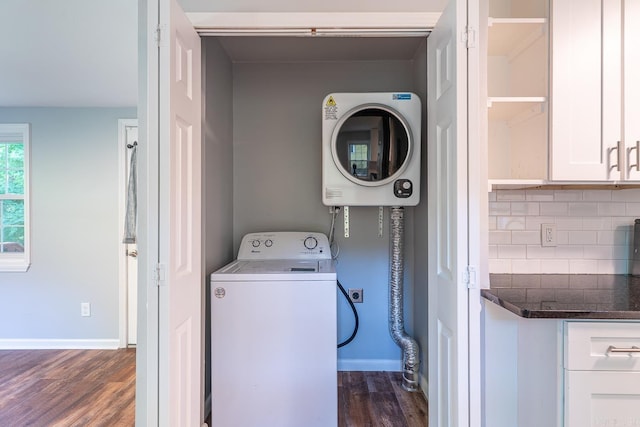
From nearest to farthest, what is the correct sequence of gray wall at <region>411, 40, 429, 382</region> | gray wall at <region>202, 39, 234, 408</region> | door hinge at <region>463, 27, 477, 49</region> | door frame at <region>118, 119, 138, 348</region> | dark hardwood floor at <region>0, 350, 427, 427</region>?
1. door hinge at <region>463, 27, 477, 49</region>
2. gray wall at <region>202, 39, 234, 408</region>
3. dark hardwood floor at <region>0, 350, 427, 427</region>
4. gray wall at <region>411, 40, 429, 382</region>
5. door frame at <region>118, 119, 138, 348</region>

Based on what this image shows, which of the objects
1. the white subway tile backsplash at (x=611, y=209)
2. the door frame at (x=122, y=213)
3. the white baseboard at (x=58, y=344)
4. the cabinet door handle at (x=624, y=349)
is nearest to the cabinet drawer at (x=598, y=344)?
the cabinet door handle at (x=624, y=349)

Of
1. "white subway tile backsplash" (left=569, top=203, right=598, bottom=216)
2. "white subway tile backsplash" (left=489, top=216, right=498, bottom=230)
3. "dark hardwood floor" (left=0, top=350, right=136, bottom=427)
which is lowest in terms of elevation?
"dark hardwood floor" (left=0, top=350, right=136, bottom=427)

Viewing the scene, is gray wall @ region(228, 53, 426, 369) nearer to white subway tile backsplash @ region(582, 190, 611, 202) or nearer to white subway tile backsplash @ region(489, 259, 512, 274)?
white subway tile backsplash @ region(489, 259, 512, 274)

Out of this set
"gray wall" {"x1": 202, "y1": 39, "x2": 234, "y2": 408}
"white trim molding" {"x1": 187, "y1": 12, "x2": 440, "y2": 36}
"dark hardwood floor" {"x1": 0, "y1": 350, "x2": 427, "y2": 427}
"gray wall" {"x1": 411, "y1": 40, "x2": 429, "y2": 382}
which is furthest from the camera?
"gray wall" {"x1": 411, "y1": 40, "x2": 429, "y2": 382}

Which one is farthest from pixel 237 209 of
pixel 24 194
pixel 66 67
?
pixel 24 194

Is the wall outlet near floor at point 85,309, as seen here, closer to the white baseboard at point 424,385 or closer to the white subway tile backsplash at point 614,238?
the white baseboard at point 424,385

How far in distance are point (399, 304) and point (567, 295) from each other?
114cm

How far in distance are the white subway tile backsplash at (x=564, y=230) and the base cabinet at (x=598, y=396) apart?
2.01 feet

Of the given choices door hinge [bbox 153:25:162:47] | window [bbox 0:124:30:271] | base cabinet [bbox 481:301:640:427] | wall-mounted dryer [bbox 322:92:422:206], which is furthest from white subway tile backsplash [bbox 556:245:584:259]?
window [bbox 0:124:30:271]

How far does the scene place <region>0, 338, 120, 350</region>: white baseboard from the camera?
2893 millimetres

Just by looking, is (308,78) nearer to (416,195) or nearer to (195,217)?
(416,195)

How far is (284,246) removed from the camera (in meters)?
2.14

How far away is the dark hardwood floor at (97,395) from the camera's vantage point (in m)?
1.89

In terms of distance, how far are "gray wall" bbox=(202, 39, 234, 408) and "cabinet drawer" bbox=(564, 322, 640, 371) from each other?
156 cm
